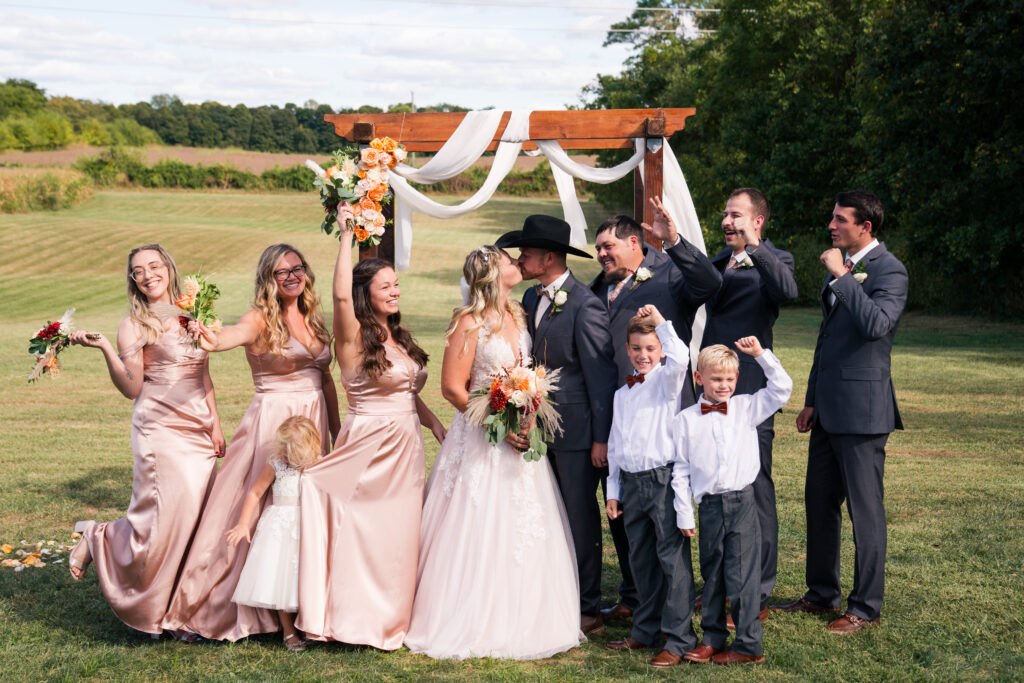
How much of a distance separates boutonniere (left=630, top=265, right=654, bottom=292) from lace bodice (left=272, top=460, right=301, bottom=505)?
226cm

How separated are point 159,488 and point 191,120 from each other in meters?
100

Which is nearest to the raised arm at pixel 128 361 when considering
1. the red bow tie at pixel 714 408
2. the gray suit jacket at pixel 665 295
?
the gray suit jacket at pixel 665 295

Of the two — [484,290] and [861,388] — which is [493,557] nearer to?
[484,290]

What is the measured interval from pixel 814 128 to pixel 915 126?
986 cm

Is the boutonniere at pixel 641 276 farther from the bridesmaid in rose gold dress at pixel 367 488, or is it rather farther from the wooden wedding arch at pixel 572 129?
the wooden wedding arch at pixel 572 129

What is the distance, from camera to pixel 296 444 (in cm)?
521

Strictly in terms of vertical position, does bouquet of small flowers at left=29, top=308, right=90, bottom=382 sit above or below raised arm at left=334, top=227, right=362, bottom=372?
below

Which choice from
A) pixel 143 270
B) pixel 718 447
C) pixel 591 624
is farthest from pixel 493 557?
pixel 143 270

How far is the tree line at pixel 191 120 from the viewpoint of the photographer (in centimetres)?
8538

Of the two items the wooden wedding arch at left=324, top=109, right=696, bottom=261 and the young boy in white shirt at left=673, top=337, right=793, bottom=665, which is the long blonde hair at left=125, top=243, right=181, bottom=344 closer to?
the wooden wedding arch at left=324, top=109, right=696, bottom=261

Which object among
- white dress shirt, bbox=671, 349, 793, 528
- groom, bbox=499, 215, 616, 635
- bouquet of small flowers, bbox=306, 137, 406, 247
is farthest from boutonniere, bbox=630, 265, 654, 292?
bouquet of small flowers, bbox=306, 137, 406, 247

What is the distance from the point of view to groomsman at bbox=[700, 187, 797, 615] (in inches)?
211

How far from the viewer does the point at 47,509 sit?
8188 millimetres

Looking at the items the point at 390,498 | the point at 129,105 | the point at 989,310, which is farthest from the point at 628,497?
the point at 129,105
